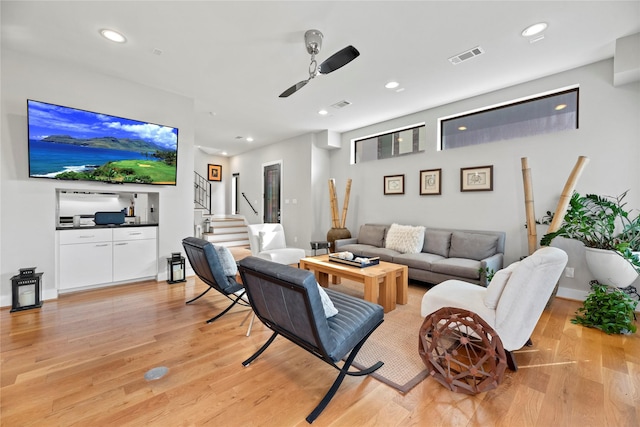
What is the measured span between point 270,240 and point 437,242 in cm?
306

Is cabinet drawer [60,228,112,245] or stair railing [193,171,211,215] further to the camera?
stair railing [193,171,211,215]

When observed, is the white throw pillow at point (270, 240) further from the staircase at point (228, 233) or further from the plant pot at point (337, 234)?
the staircase at point (228, 233)

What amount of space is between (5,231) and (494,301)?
513 centimetres

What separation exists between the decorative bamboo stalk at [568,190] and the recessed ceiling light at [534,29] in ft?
4.97

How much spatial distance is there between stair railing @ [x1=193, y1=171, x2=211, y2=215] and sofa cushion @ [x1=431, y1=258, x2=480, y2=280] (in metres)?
7.82

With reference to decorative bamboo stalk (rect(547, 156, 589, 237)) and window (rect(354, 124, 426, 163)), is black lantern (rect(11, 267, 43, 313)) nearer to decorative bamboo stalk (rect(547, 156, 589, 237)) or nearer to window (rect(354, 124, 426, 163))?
window (rect(354, 124, 426, 163))

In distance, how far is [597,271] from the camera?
116 inches

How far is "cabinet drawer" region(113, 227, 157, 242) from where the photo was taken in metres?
3.86

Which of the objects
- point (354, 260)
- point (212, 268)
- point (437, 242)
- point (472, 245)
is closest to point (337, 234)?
point (437, 242)

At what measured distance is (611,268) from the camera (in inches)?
110

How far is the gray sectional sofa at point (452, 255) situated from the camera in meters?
3.59

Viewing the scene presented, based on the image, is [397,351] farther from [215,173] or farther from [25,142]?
[215,173]

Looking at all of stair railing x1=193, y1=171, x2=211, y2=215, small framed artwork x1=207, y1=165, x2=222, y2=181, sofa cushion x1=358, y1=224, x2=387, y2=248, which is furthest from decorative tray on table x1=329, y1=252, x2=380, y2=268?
small framed artwork x1=207, y1=165, x2=222, y2=181

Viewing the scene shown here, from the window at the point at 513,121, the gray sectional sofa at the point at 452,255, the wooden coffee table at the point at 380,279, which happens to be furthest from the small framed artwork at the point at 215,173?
the window at the point at 513,121
